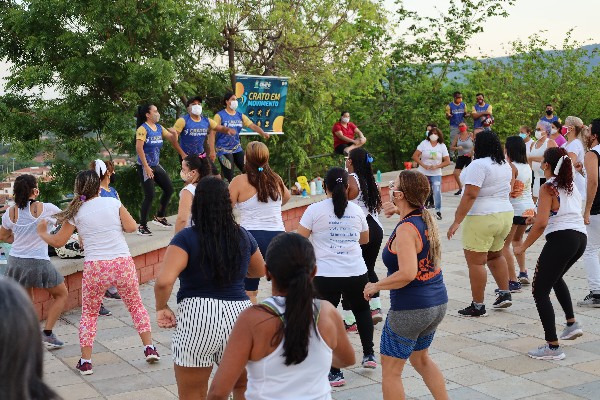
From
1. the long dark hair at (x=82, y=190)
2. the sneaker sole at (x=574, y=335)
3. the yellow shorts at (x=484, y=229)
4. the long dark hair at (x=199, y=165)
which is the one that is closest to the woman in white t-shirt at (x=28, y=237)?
the long dark hair at (x=82, y=190)

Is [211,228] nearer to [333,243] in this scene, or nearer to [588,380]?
[333,243]

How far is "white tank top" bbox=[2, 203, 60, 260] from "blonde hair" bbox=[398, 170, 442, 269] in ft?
11.7

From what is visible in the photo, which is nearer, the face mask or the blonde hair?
the blonde hair

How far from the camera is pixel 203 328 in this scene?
484 centimetres

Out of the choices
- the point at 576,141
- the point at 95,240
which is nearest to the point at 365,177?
the point at 95,240

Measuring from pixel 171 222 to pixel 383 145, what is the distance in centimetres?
1558

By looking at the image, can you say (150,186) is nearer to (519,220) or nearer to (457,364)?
(519,220)

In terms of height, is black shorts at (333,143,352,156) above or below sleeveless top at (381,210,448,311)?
above

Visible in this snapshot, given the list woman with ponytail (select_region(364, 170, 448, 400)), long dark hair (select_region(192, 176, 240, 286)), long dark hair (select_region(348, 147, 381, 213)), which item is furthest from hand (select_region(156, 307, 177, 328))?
long dark hair (select_region(348, 147, 381, 213))

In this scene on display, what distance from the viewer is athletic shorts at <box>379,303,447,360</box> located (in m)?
5.43

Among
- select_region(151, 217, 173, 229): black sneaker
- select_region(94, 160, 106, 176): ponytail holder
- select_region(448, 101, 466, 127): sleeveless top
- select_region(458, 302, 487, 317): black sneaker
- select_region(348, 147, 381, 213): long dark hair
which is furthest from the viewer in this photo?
select_region(448, 101, 466, 127): sleeveless top

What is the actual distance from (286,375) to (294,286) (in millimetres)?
346

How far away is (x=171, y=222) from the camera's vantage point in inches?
500

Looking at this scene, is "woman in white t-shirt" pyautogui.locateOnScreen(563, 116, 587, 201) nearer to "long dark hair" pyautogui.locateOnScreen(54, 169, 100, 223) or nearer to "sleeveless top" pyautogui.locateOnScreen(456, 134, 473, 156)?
"sleeveless top" pyautogui.locateOnScreen(456, 134, 473, 156)
